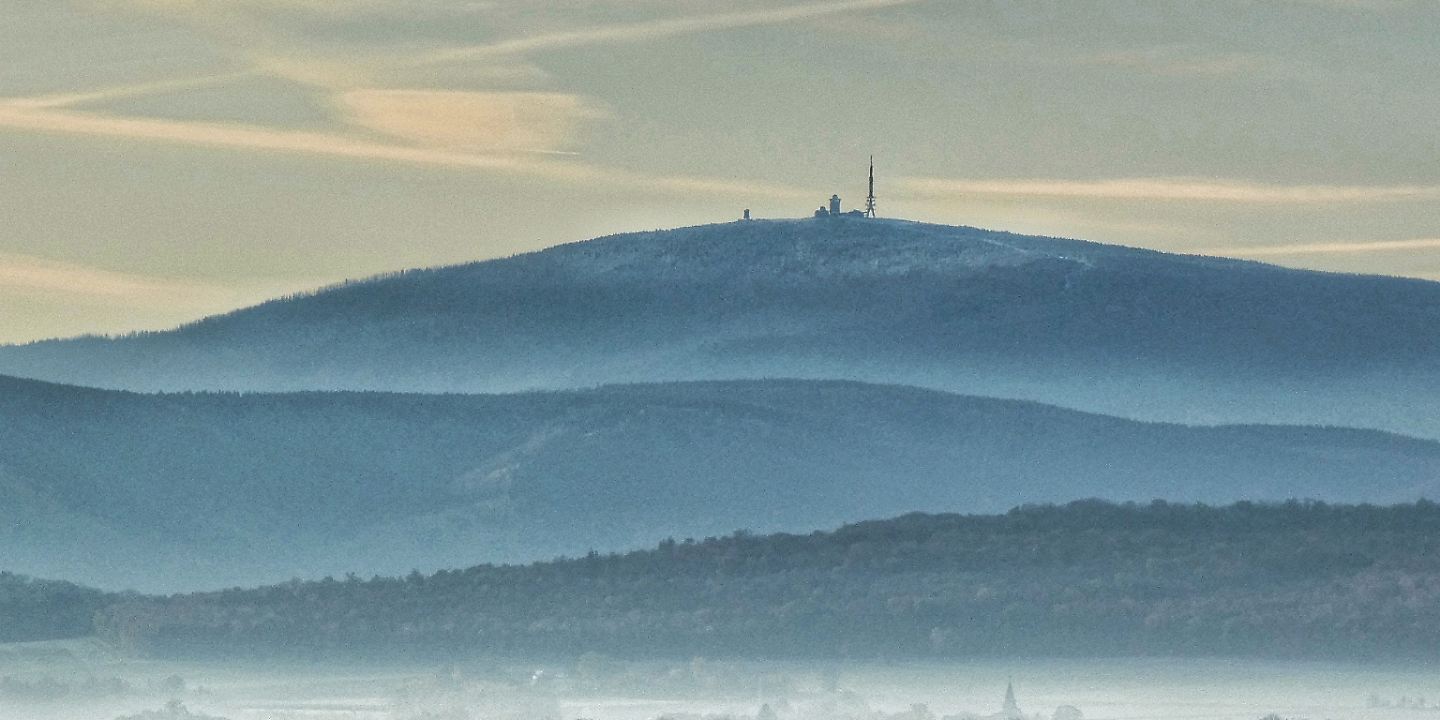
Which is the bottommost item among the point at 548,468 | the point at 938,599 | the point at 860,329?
the point at 938,599

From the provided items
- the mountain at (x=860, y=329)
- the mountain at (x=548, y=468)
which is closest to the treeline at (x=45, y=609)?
the mountain at (x=548, y=468)

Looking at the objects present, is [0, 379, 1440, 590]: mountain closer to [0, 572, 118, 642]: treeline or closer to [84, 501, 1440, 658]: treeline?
[0, 572, 118, 642]: treeline

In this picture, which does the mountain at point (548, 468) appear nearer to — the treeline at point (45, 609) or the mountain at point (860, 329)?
the mountain at point (860, 329)

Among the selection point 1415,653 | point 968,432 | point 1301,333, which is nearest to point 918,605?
point 1415,653

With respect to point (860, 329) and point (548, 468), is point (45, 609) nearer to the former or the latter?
point (548, 468)

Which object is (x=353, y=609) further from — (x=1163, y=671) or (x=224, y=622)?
(x=1163, y=671)

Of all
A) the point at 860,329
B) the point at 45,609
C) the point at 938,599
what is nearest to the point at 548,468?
the point at 860,329

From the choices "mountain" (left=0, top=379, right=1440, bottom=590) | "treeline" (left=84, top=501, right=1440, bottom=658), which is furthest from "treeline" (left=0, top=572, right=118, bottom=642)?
"mountain" (left=0, top=379, right=1440, bottom=590)

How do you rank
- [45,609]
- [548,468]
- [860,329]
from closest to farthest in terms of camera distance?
1. [45,609]
2. [548,468]
3. [860,329]
